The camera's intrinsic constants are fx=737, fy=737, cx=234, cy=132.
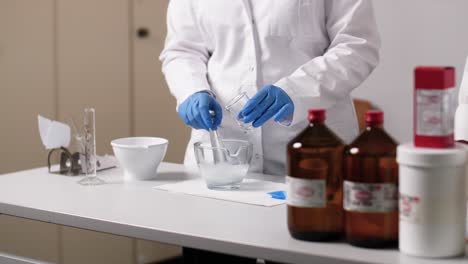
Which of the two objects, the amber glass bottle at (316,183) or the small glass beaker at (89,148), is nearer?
the amber glass bottle at (316,183)

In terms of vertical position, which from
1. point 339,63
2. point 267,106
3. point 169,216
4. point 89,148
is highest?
Result: point 339,63

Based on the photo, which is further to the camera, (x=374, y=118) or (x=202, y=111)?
(x=202, y=111)

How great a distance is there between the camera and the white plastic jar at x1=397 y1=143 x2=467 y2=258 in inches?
43.9

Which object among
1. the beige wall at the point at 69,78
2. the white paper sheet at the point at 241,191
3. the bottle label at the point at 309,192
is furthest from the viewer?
the beige wall at the point at 69,78

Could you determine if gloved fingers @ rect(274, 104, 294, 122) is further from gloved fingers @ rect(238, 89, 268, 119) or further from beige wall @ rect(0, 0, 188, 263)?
beige wall @ rect(0, 0, 188, 263)

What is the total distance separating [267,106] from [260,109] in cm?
2

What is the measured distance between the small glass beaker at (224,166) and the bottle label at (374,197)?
1.74 feet

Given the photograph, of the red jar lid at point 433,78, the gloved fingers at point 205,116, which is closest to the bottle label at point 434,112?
the red jar lid at point 433,78

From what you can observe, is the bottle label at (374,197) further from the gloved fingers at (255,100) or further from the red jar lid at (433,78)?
the gloved fingers at (255,100)

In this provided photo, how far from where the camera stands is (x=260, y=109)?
173 centimetres

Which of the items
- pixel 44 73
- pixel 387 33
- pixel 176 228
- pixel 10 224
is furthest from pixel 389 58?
pixel 176 228

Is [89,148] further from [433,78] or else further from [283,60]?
[433,78]

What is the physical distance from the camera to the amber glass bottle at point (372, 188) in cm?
116

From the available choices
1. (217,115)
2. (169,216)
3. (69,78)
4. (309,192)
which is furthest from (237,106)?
(69,78)
